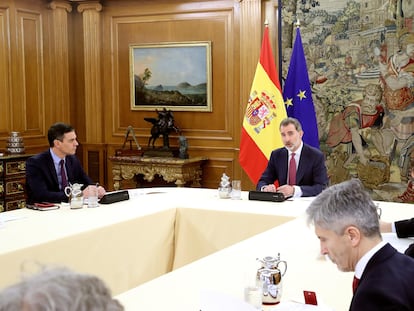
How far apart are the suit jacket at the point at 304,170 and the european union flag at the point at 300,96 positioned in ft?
3.53

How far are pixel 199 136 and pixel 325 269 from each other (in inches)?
187

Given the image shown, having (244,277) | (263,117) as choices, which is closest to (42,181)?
(244,277)

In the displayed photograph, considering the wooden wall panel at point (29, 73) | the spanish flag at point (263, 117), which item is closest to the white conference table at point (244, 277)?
the spanish flag at point (263, 117)

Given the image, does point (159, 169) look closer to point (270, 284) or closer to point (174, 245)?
point (174, 245)

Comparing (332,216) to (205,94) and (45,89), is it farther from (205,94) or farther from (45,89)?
(45,89)

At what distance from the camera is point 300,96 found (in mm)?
6062

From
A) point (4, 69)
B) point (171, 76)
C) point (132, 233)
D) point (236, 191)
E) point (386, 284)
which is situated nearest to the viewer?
point (386, 284)

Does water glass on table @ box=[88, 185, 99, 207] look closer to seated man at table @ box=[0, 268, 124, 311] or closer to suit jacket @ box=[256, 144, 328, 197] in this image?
suit jacket @ box=[256, 144, 328, 197]

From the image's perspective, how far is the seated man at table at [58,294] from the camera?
809 mm

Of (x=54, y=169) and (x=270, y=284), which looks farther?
(x=54, y=169)

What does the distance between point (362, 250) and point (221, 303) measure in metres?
0.49

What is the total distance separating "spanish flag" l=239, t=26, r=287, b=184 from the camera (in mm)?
5996

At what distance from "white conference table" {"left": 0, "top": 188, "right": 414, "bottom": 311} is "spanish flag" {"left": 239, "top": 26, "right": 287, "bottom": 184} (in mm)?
1450

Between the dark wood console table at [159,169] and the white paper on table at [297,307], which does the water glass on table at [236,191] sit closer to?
the white paper on table at [297,307]
